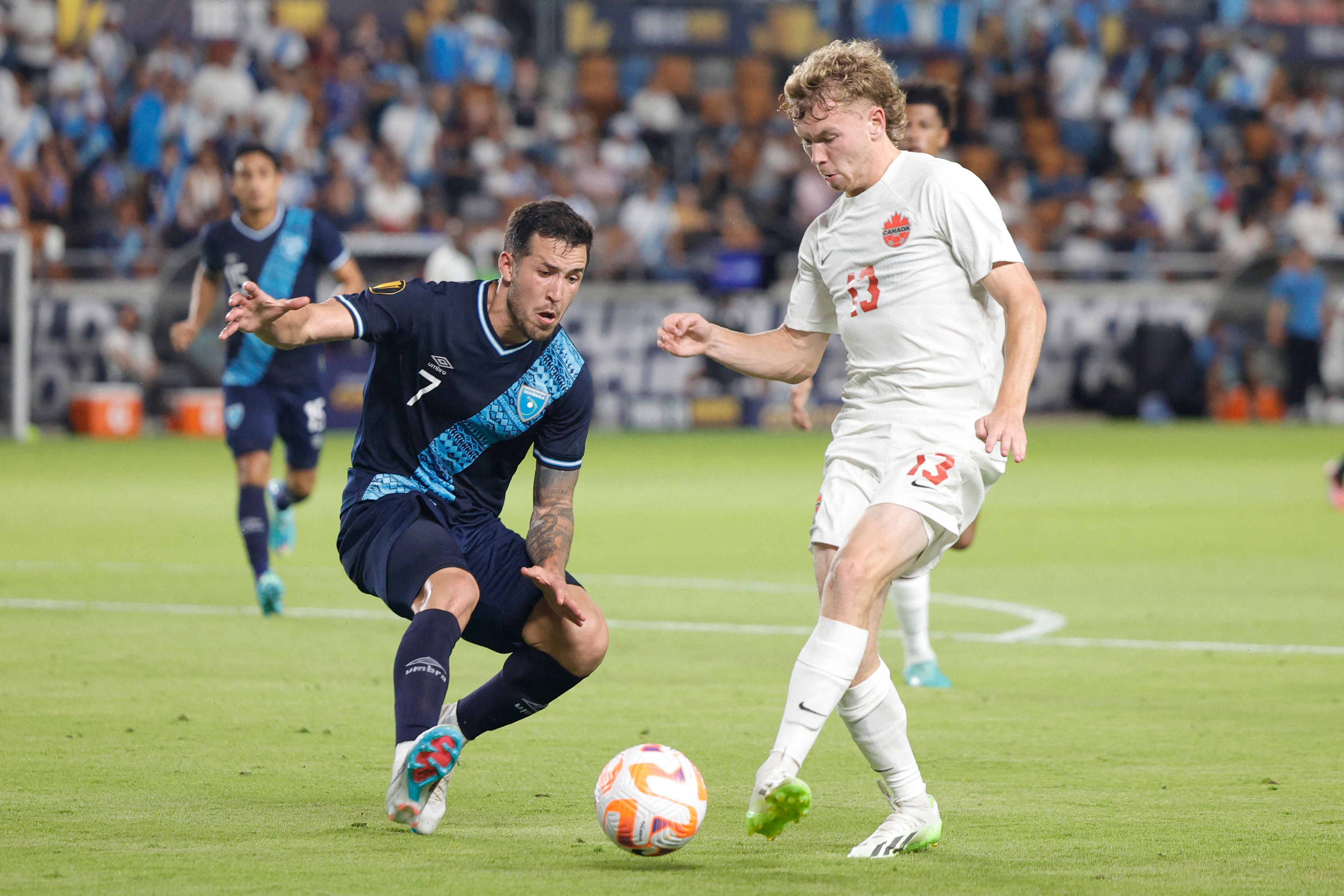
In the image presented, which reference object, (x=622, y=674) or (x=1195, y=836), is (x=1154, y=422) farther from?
(x=1195, y=836)

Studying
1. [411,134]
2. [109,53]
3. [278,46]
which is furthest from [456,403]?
[278,46]

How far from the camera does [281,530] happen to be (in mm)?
11531

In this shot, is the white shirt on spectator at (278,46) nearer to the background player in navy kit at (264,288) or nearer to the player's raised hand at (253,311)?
the background player in navy kit at (264,288)

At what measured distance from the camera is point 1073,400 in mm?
25922

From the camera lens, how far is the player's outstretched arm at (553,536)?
5129 mm

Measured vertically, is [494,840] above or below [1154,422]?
above

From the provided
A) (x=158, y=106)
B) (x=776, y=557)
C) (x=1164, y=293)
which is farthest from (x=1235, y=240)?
(x=776, y=557)

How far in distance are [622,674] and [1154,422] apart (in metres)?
19.5

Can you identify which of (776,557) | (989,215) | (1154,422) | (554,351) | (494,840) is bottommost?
(1154,422)

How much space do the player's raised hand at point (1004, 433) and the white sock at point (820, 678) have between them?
0.58 metres

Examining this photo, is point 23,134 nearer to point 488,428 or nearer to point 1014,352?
point 488,428

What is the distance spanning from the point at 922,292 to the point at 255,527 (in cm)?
540

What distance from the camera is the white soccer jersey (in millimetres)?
4957

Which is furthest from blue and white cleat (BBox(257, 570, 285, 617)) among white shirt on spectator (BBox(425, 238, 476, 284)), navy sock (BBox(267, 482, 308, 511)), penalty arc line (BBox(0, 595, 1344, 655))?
white shirt on spectator (BBox(425, 238, 476, 284))
